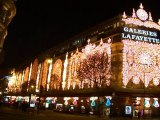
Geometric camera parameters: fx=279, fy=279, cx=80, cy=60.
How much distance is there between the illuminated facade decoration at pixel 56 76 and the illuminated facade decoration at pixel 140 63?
39634mm

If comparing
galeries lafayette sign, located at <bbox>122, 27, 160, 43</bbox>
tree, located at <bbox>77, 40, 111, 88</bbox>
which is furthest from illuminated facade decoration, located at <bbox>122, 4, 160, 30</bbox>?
tree, located at <bbox>77, 40, 111, 88</bbox>

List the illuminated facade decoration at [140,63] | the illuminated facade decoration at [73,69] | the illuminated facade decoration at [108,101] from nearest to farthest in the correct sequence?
the illuminated facade decoration at [108,101]
the illuminated facade decoration at [140,63]
the illuminated facade decoration at [73,69]

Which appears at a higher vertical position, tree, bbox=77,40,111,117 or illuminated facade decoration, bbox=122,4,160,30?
illuminated facade decoration, bbox=122,4,160,30

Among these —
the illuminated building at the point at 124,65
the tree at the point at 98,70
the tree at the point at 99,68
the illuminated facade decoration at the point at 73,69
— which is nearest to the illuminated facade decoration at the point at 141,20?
the illuminated building at the point at 124,65

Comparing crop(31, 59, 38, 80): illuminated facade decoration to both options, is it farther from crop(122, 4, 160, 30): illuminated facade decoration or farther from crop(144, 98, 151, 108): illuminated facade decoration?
crop(144, 98, 151, 108): illuminated facade decoration

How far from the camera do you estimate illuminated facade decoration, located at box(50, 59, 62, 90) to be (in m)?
102

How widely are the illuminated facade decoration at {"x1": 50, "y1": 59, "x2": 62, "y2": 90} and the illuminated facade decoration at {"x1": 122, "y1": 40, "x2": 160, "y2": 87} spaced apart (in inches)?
1560

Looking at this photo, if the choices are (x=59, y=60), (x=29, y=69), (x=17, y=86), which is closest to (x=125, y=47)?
(x=59, y=60)

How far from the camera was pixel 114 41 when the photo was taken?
2776 inches

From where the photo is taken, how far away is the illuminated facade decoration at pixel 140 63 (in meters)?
67.2

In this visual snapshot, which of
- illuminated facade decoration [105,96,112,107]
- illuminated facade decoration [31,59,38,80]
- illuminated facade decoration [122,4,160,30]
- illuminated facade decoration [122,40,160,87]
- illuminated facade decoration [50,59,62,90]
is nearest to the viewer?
illuminated facade decoration [105,96,112,107]

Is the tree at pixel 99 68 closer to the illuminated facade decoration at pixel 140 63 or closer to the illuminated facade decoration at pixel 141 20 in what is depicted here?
the illuminated facade decoration at pixel 140 63

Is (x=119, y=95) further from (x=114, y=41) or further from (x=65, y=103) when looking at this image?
(x=65, y=103)

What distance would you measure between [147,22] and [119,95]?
912 inches
